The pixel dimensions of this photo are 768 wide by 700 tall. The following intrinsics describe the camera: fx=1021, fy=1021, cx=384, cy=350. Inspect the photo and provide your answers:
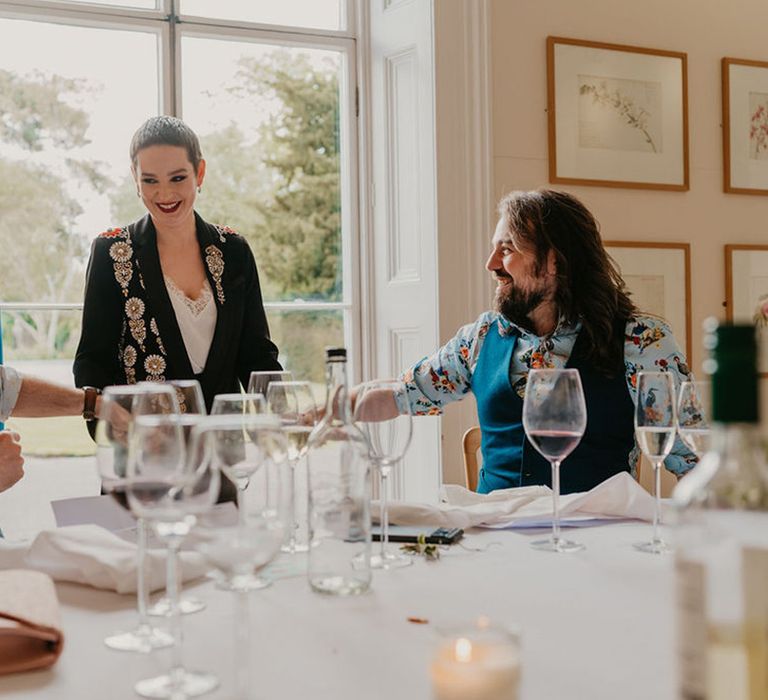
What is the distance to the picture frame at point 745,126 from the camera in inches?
155

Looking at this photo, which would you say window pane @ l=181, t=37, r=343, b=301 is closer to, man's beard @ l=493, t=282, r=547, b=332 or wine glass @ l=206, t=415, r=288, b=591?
man's beard @ l=493, t=282, r=547, b=332

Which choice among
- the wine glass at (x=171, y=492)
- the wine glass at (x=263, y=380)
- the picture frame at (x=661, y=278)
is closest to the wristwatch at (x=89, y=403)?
the wine glass at (x=263, y=380)

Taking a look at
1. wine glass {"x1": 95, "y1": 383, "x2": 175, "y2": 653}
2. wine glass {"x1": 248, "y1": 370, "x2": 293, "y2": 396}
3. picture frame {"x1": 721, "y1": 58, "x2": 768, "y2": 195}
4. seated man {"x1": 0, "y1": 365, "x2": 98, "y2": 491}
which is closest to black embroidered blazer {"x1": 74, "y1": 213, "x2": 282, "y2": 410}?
seated man {"x1": 0, "y1": 365, "x2": 98, "y2": 491}

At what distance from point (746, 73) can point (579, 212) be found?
1842 millimetres

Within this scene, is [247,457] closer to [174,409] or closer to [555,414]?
[174,409]

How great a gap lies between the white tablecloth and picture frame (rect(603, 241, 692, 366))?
246 centimetres

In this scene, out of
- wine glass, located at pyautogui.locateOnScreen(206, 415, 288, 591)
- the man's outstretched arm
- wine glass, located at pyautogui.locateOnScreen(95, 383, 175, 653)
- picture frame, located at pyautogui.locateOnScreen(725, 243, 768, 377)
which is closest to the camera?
wine glass, located at pyautogui.locateOnScreen(206, 415, 288, 591)

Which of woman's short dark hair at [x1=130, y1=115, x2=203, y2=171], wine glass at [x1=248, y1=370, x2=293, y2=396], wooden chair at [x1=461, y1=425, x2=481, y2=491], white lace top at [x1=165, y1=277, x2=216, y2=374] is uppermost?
woman's short dark hair at [x1=130, y1=115, x2=203, y2=171]

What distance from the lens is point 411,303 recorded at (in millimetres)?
3568

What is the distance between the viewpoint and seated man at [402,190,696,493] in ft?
7.56

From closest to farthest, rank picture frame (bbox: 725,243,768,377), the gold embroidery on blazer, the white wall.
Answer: the gold embroidery on blazer < the white wall < picture frame (bbox: 725,243,768,377)

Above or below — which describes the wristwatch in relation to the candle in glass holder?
above

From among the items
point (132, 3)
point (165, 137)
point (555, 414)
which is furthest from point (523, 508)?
point (132, 3)

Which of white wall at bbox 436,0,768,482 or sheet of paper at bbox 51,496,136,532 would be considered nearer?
sheet of paper at bbox 51,496,136,532
